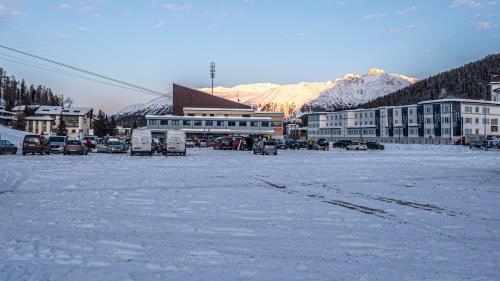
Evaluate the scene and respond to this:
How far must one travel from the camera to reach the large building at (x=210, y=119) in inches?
4464

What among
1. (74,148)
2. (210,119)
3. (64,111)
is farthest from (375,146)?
(64,111)

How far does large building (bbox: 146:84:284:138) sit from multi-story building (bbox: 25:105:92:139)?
1343 inches

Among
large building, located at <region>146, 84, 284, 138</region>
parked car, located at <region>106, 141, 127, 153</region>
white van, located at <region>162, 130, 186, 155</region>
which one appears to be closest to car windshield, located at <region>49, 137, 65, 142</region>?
parked car, located at <region>106, 141, 127, 153</region>

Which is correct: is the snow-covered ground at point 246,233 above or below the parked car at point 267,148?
below

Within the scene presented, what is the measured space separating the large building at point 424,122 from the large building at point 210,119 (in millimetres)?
32242

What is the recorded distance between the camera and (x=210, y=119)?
4587 inches

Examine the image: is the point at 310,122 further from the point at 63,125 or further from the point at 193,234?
the point at 193,234

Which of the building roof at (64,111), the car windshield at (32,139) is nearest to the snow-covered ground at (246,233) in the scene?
the car windshield at (32,139)

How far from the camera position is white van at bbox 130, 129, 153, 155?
4019 cm

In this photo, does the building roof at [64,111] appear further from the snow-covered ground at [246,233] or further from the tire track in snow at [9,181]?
the snow-covered ground at [246,233]

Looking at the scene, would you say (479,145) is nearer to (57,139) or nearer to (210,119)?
(57,139)

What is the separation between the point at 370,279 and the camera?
5539 millimetres

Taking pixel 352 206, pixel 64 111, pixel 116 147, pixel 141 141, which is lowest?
pixel 352 206

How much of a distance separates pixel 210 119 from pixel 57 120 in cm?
5826
